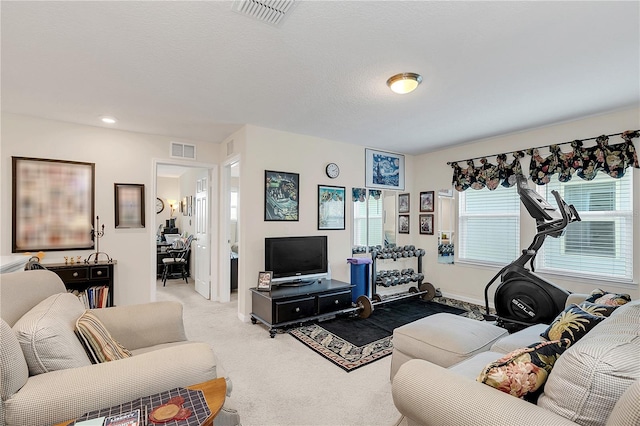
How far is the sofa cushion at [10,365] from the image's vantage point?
1.07 meters

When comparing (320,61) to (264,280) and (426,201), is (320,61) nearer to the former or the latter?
(264,280)

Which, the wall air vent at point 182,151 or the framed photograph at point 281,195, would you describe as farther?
the wall air vent at point 182,151

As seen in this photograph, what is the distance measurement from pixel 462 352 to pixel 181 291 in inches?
199

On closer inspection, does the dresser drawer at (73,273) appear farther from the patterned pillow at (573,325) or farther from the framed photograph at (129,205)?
the patterned pillow at (573,325)

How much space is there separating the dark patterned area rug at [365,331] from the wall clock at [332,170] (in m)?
2.07

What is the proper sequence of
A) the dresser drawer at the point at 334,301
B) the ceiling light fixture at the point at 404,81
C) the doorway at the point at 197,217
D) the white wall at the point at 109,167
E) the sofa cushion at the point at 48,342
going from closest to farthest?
the sofa cushion at the point at 48,342 < the ceiling light fixture at the point at 404,81 < the white wall at the point at 109,167 < the dresser drawer at the point at 334,301 < the doorway at the point at 197,217

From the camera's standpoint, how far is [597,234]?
12.0ft

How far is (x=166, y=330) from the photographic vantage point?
205 cm

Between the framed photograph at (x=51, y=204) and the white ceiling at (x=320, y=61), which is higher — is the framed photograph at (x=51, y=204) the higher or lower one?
the lower one

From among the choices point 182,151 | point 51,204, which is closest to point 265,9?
point 182,151

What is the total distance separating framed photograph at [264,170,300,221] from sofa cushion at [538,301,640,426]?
340cm

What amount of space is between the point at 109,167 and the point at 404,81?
3820 millimetres

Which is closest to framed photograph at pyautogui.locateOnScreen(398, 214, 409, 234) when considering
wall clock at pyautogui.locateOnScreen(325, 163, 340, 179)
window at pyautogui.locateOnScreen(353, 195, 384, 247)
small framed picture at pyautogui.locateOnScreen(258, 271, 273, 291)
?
window at pyautogui.locateOnScreen(353, 195, 384, 247)

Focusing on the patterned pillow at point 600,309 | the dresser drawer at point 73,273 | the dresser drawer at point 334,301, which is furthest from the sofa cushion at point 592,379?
the dresser drawer at point 73,273
